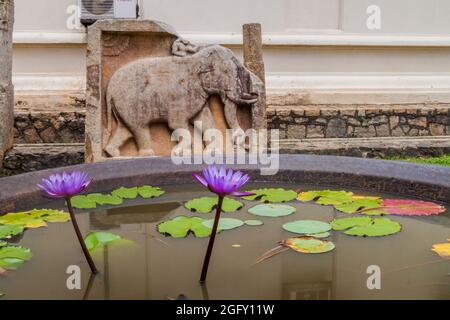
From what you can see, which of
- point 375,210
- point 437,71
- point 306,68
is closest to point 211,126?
point 375,210

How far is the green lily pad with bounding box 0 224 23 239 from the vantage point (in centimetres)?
171

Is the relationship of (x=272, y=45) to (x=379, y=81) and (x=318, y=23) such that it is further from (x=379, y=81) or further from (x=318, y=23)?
(x=379, y=81)

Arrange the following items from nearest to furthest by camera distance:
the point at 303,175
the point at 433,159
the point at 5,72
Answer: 1. the point at 303,175
2. the point at 5,72
3. the point at 433,159

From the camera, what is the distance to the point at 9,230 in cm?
173

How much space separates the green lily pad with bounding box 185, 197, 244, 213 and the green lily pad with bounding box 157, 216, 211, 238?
0.16 metres

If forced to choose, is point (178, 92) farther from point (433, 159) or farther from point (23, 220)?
point (433, 159)

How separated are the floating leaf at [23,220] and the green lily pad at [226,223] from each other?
1.60 ft

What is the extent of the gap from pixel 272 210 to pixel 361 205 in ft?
0.95

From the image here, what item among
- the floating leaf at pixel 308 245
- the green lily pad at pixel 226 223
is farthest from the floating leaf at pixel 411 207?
the green lily pad at pixel 226 223

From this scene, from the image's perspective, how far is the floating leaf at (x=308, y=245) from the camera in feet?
5.30

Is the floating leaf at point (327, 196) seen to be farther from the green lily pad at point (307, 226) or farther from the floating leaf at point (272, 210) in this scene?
the green lily pad at point (307, 226)

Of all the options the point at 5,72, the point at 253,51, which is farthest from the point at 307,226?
the point at 5,72

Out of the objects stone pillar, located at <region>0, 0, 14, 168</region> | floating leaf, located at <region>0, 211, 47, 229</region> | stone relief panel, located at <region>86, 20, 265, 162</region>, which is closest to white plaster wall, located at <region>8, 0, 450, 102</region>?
stone pillar, located at <region>0, 0, 14, 168</region>
